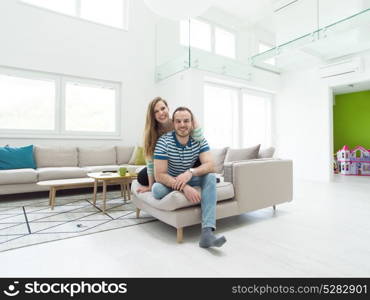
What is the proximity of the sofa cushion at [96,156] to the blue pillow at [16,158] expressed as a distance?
74 cm

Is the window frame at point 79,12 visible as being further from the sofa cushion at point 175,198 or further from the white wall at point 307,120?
the white wall at point 307,120

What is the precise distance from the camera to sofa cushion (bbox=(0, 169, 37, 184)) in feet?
10.3

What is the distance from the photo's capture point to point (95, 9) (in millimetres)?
4789

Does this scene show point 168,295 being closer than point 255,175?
Yes

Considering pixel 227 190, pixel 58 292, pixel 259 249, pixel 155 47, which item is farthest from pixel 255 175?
pixel 155 47

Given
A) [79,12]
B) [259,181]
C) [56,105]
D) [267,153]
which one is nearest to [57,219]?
[259,181]

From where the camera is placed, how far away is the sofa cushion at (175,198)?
180 cm

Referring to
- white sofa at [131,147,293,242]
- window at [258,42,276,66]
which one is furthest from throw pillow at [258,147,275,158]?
window at [258,42,276,66]

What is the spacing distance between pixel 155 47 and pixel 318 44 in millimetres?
3328

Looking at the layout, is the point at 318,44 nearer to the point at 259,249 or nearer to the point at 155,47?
the point at 155,47

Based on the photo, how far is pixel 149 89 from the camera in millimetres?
5305

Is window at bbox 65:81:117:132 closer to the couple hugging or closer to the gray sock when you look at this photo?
the couple hugging

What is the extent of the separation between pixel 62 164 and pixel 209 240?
10.6ft

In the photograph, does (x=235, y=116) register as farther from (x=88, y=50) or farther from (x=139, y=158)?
(x=88, y=50)
